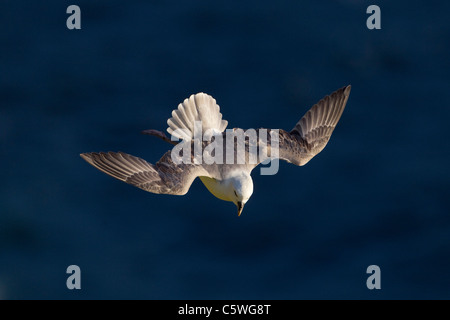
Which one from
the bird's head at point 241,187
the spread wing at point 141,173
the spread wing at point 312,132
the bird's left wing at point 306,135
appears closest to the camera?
the spread wing at point 141,173

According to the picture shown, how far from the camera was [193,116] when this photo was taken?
12.9m

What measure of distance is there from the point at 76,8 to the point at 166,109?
3032 millimetres

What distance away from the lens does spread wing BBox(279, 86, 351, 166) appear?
41.8 feet

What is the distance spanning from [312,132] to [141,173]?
8.52 ft

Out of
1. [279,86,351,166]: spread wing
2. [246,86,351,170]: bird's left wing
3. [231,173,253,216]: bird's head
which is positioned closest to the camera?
[231,173,253,216]: bird's head

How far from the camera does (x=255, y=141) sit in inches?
491

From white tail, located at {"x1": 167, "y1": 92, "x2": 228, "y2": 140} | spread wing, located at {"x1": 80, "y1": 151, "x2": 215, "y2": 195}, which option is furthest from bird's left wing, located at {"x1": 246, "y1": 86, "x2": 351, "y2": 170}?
spread wing, located at {"x1": 80, "y1": 151, "x2": 215, "y2": 195}

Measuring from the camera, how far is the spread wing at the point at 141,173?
11734mm

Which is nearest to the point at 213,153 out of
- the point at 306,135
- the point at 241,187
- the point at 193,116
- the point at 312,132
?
the point at 241,187

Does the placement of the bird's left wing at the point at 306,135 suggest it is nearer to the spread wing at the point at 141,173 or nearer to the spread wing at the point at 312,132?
the spread wing at the point at 312,132

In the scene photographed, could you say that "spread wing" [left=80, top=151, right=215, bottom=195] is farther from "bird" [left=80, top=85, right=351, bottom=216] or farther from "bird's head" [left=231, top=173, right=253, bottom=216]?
"bird's head" [left=231, top=173, right=253, bottom=216]

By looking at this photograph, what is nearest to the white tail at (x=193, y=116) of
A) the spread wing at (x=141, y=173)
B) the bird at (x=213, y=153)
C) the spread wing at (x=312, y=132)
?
the bird at (x=213, y=153)

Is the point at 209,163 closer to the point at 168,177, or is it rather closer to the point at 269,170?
the point at 168,177

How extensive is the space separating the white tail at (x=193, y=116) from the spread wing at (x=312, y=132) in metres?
0.91
